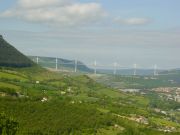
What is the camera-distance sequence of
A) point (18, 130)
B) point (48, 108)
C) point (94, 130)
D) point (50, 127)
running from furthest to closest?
1. point (48, 108)
2. point (94, 130)
3. point (50, 127)
4. point (18, 130)

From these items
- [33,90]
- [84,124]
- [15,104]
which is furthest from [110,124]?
[33,90]

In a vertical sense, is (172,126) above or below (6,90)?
below

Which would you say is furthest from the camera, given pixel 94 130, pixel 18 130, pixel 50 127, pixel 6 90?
pixel 6 90

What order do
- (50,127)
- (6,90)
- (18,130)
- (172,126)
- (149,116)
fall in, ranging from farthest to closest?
(149,116)
(172,126)
(6,90)
(50,127)
(18,130)

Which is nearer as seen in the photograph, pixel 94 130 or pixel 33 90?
pixel 94 130

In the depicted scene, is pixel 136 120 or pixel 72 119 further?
pixel 136 120

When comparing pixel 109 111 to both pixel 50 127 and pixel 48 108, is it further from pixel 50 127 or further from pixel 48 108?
pixel 50 127

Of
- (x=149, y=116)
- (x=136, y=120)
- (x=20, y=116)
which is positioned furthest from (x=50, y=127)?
(x=149, y=116)

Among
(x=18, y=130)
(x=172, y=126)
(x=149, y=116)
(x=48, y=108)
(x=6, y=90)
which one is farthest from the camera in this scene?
(x=149, y=116)

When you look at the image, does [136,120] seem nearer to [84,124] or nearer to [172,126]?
[172,126]
